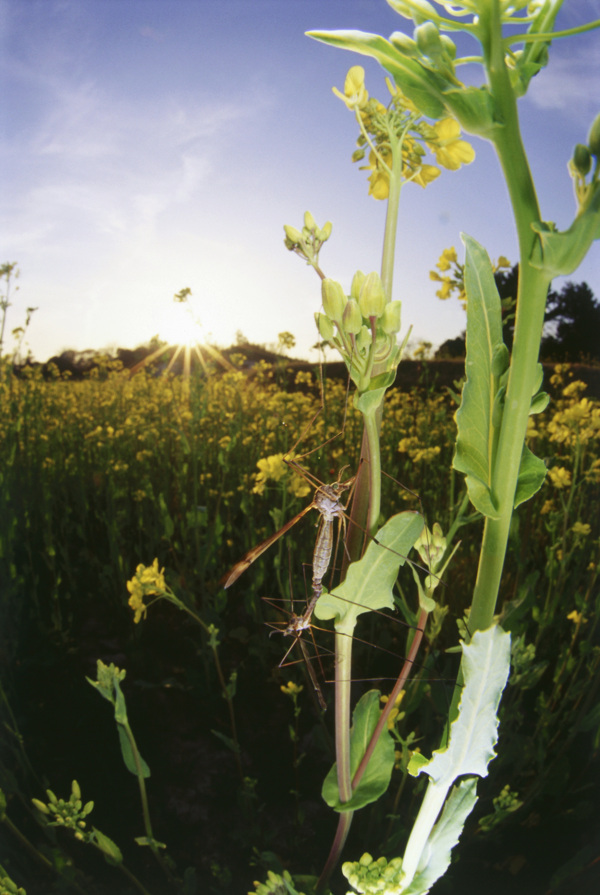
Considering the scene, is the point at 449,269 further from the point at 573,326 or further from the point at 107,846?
the point at 107,846

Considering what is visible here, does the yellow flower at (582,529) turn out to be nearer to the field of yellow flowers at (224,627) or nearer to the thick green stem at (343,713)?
the field of yellow flowers at (224,627)

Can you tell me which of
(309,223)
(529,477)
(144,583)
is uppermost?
(309,223)

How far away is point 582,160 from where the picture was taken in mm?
171

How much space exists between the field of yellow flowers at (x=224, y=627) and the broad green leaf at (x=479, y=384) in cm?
14

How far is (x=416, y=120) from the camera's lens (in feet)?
0.86

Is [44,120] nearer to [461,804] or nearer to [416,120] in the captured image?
[416,120]

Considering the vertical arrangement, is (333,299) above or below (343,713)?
above

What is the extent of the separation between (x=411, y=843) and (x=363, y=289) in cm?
25

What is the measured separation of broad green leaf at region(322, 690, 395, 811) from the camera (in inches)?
10.9

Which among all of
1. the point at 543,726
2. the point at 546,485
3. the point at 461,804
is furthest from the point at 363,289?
the point at 546,485

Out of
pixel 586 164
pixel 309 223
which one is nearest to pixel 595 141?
pixel 586 164

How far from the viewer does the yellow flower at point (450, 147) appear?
267 millimetres

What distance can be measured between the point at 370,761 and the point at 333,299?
239 millimetres

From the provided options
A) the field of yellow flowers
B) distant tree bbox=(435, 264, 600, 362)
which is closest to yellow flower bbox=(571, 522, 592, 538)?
the field of yellow flowers
